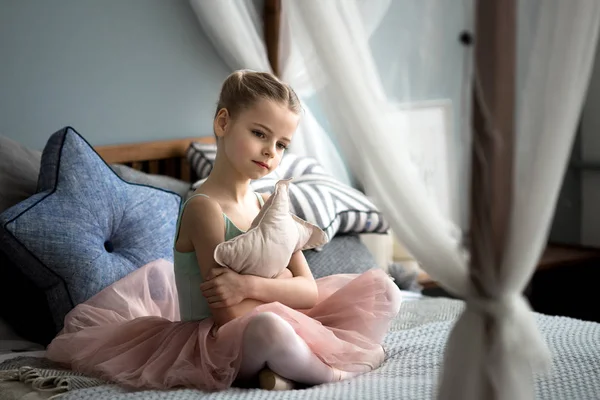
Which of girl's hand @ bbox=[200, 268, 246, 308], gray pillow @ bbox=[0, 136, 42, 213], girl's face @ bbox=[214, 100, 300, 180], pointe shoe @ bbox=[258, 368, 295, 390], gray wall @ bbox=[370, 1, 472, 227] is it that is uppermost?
gray wall @ bbox=[370, 1, 472, 227]

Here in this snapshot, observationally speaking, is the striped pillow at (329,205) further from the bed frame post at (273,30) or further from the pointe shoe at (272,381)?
the pointe shoe at (272,381)

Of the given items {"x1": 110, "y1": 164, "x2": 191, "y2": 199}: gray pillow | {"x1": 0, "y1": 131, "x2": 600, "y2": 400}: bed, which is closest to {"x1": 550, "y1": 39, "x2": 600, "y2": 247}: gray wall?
{"x1": 0, "y1": 131, "x2": 600, "y2": 400}: bed

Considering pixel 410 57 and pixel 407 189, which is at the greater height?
pixel 410 57

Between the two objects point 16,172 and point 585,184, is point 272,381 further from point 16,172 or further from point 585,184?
point 585,184

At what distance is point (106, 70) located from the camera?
258 cm

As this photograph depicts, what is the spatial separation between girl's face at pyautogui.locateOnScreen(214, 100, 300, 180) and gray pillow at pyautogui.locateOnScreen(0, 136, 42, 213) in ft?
2.36

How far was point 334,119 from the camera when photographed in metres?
1.29

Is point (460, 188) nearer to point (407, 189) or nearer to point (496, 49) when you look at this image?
point (407, 189)

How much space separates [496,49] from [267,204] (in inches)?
28.3

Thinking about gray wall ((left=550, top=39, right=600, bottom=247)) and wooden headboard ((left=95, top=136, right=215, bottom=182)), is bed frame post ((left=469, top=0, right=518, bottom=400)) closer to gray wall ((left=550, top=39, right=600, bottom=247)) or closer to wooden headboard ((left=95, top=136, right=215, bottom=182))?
wooden headboard ((left=95, top=136, right=215, bottom=182))

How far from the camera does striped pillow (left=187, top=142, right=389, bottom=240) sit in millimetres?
2330

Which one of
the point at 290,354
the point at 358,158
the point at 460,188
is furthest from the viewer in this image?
the point at 290,354

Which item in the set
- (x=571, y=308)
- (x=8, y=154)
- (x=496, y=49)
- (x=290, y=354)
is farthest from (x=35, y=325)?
(x=571, y=308)

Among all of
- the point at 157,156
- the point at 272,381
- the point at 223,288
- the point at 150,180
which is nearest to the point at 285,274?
the point at 223,288
